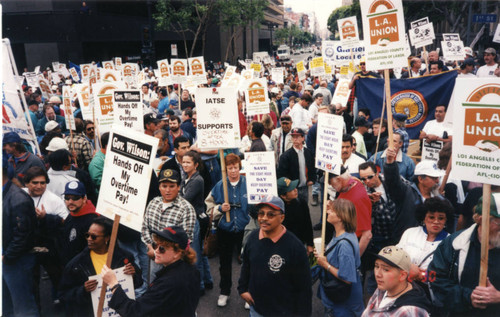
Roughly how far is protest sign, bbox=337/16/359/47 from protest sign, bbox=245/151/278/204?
793 cm

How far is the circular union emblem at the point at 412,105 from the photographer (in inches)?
328

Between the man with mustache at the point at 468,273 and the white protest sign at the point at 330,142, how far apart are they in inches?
59.6

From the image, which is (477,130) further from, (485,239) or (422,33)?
(422,33)

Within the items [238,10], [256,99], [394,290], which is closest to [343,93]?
[256,99]

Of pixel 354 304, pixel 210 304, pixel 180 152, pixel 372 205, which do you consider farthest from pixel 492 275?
pixel 180 152

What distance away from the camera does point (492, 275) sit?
9.77ft

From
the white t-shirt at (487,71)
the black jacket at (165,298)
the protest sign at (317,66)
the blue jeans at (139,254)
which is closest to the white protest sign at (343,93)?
the protest sign at (317,66)

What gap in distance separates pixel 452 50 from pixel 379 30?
1023 cm

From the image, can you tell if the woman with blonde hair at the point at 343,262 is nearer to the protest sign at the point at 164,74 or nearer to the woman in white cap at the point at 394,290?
the woman in white cap at the point at 394,290

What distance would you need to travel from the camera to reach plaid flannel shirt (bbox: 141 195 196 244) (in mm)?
4434

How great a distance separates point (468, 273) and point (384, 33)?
2.72 metres

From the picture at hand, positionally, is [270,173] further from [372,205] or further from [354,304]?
[354,304]

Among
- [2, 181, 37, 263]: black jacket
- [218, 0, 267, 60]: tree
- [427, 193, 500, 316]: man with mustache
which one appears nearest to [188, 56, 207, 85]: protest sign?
[2, 181, 37, 263]: black jacket

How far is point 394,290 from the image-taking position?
2902 millimetres
